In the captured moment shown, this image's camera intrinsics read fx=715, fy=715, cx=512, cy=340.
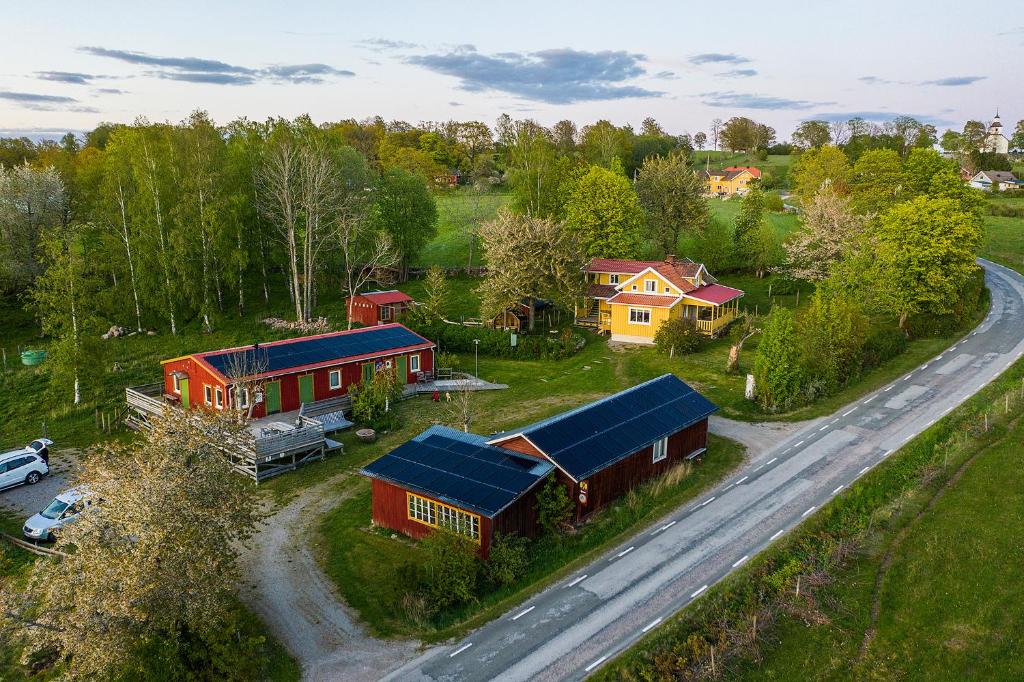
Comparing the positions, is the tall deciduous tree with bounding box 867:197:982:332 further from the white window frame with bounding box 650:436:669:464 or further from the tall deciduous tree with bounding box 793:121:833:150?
the tall deciduous tree with bounding box 793:121:833:150

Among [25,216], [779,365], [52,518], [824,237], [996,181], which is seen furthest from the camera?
[996,181]

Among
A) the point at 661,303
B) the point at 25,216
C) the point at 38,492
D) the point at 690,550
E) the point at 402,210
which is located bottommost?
the point at 38,492

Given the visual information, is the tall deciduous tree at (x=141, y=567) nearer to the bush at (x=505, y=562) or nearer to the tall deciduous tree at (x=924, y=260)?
the bush at (x=505, y=562)

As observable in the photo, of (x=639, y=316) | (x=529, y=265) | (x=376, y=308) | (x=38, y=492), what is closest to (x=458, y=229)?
(x=376, y=308)

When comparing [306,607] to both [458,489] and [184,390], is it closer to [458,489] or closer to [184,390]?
[458,489]

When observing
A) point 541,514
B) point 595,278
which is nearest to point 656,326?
point 595,278

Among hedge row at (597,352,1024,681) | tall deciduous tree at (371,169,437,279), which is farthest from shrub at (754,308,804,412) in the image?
tall deciduous tree at (371,169,437,279)

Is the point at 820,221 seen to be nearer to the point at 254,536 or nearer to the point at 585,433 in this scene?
the point at 585,433

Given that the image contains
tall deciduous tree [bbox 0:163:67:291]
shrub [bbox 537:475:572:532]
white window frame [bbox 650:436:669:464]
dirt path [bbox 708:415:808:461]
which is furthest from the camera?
tall deciduous tree [bbox 0:163:67:291]
